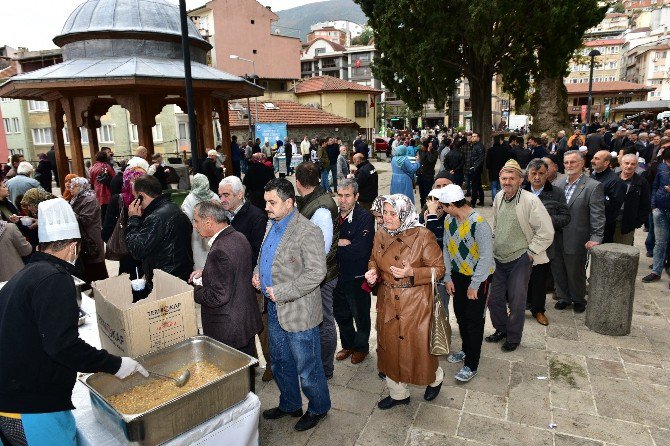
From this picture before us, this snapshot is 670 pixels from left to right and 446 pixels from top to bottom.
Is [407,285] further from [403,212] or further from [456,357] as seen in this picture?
[456,357]

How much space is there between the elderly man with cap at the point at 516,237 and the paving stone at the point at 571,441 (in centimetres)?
155

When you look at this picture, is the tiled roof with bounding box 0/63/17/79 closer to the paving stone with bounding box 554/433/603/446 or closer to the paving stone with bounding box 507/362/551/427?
the paving stone with bounding box 507/362/551/427

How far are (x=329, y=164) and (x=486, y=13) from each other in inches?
278

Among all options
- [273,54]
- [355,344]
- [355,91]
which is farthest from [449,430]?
[273,54]

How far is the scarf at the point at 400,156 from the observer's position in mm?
9305

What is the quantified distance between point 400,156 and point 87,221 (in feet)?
19.6

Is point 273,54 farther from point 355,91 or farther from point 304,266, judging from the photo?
point 304,266

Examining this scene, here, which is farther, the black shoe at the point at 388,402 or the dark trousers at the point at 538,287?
the dark trousers at the point at 538,287

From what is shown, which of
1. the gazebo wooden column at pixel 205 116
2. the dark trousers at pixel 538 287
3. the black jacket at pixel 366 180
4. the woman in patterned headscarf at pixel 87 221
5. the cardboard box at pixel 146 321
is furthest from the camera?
the gazebo wooden column at pixel 205 116

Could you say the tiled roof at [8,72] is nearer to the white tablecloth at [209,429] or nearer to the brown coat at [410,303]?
the white tablecloth at [209,429]

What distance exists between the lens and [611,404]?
13.6 ft

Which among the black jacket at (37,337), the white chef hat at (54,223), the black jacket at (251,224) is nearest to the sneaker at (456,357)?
the black jacket at (251,224)

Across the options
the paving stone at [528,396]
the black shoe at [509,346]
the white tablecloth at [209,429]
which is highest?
the white tablecloth at [209,429]

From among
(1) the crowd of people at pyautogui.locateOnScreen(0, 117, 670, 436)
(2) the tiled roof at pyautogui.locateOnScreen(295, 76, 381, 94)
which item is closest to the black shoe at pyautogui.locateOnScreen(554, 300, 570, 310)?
(1) the crowd of people at pyautogui.locateOnScreen(0, 117, 670, 436)
